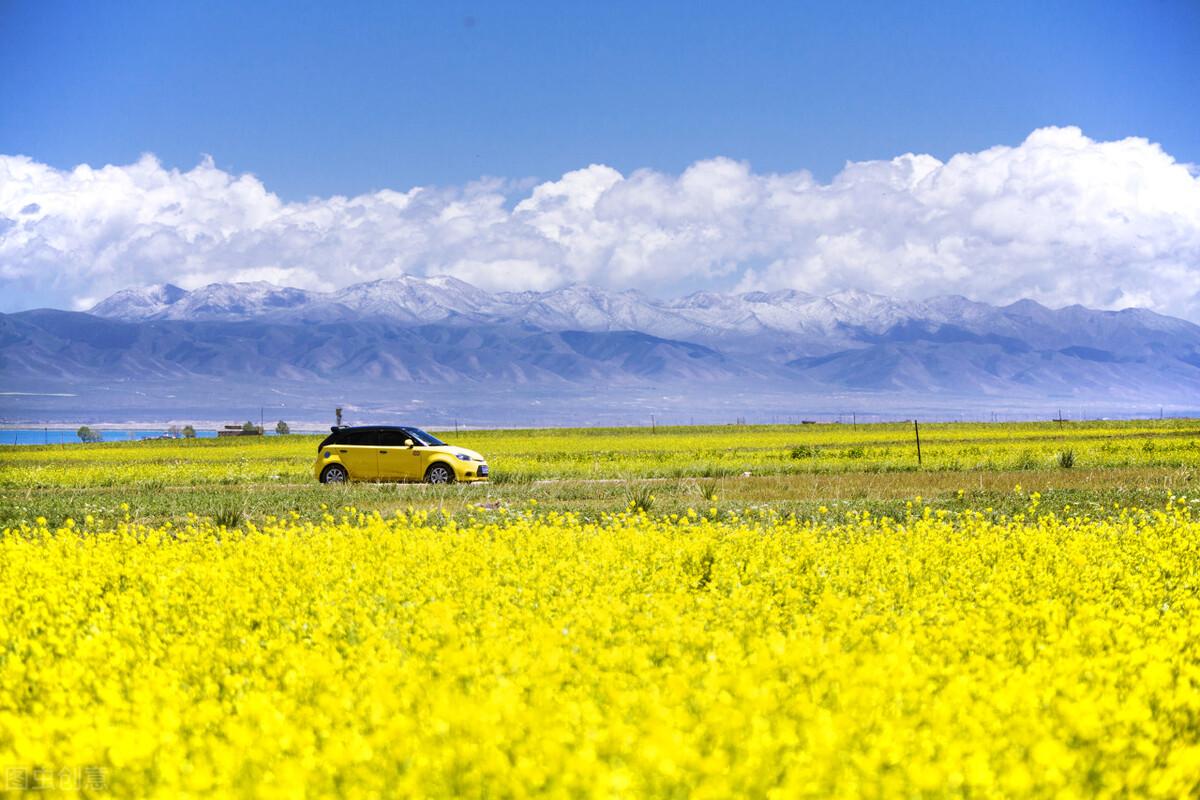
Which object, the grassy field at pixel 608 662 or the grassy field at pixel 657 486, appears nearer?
the grassy field at pixel 608 662

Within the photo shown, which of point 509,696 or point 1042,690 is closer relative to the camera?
point 509,696

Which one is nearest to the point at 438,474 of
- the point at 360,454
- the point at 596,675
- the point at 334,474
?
the point at 360,454

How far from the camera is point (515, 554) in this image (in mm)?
12953

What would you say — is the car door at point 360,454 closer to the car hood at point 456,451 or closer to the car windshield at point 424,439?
the car windshield at point 424,439

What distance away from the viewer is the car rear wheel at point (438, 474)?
31922 mm

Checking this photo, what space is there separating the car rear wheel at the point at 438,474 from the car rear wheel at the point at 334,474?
8.45 feet

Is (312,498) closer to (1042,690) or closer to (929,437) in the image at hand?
(1042,690)

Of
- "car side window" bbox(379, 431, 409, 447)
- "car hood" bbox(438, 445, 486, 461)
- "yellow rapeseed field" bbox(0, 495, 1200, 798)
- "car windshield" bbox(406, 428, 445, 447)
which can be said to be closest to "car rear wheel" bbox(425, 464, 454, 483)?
"car hood" bbox(438, 445, 486, 461)

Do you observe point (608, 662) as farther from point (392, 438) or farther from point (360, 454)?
point (360, 454)

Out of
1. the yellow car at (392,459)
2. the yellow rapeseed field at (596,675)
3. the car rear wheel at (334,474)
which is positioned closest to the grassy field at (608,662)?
the yellow rapeseed field at (596,675)

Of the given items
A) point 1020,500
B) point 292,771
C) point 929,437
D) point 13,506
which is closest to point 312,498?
point 13,506

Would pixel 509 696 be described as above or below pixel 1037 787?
above

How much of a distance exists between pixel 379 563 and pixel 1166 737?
26.3 feet

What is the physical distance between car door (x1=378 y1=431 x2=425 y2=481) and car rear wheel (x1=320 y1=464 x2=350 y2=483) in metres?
1.35
